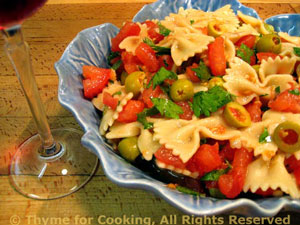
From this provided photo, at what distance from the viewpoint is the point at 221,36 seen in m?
2.37

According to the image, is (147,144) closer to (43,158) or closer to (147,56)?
(147,56)

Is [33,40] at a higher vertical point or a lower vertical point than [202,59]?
lower

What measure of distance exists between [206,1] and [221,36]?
1062mm

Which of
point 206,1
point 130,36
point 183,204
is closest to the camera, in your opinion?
point 183,204

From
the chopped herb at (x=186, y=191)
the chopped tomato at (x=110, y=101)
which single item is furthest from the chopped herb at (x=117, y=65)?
the chopped herb at (x=186, y=191)

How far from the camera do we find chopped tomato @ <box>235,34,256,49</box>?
8.02 ft

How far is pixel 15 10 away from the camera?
1.45m

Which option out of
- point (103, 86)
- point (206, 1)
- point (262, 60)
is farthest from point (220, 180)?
point (206, 1)

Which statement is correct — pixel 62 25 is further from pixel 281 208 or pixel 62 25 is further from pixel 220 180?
pixel 281 208

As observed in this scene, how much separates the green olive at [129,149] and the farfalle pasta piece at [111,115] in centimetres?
17

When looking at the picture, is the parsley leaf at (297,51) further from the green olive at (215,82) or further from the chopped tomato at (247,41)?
the green olive at (215,82)

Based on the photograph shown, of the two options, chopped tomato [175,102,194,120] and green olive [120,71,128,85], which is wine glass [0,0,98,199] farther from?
chopped tomato [175,102,194,120]

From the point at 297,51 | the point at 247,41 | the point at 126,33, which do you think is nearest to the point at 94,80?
the point at 126,33

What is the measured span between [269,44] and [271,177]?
1.02 meters
